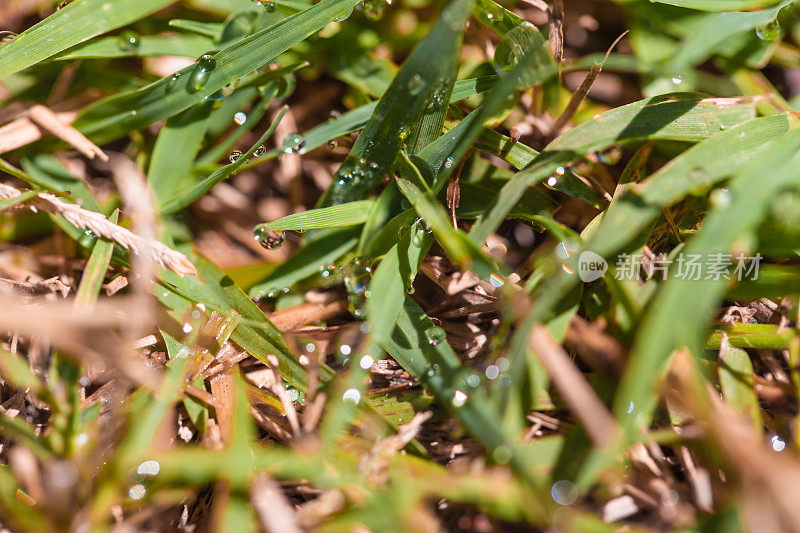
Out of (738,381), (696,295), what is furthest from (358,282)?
(738,381)

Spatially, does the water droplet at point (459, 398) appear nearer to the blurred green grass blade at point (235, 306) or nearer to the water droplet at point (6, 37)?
the blurred green grass blade at point (235, 306)

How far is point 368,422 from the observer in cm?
95

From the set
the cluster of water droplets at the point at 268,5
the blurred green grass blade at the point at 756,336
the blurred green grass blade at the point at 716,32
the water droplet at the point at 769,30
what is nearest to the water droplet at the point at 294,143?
the cluster of water droplets at the point at 268,5

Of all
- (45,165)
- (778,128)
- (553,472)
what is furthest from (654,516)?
(45,165)

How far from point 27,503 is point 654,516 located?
0.98 m

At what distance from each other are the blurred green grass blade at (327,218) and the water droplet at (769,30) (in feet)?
2.98

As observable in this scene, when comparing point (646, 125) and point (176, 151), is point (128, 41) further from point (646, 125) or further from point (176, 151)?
point (646, 125)

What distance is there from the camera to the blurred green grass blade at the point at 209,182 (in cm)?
108

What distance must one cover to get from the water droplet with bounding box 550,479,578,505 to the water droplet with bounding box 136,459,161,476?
611 mm

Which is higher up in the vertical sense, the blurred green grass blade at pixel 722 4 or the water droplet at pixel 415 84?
the water droplet at pixel 415 84

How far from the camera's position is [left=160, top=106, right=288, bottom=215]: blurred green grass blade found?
108 centimetres

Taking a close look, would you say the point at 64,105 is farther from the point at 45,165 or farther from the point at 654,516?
the point at 654,516

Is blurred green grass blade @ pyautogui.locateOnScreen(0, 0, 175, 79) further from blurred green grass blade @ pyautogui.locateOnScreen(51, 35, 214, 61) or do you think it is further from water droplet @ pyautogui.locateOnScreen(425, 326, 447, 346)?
water droplet @ pyautogui.locateOnScreen(425, 326, 447, 346)

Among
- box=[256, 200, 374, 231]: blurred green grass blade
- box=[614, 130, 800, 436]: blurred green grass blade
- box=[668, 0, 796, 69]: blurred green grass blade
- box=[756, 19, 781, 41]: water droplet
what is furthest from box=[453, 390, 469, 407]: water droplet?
box=[756, 19, 781, 41]: water droplet
